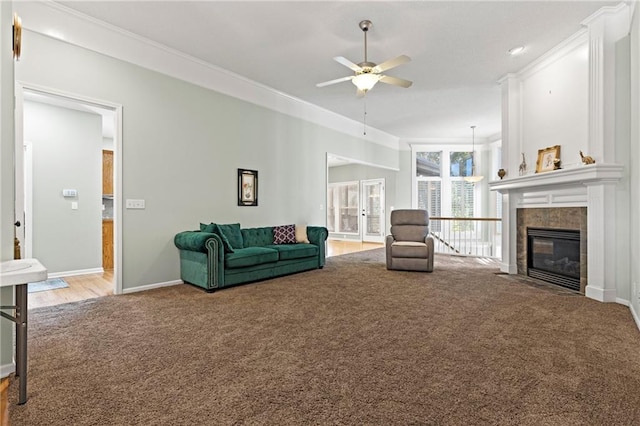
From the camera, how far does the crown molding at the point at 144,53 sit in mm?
3342

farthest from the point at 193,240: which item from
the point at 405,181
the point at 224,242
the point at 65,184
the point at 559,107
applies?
the point at 405,181

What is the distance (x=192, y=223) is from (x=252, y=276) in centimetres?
120

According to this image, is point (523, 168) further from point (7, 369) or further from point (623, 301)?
point (7, 369)

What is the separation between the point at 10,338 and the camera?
1.94 meters

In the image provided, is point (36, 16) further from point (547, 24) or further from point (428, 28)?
point (547, 24)

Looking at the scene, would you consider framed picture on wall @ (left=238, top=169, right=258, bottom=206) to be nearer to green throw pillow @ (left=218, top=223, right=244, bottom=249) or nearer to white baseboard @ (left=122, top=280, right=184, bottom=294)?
green throw pillow @ (left=218, top=223, right=244, bottom=249)

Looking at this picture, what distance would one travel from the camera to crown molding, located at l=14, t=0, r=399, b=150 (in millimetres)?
3342

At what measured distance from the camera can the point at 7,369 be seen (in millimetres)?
1899

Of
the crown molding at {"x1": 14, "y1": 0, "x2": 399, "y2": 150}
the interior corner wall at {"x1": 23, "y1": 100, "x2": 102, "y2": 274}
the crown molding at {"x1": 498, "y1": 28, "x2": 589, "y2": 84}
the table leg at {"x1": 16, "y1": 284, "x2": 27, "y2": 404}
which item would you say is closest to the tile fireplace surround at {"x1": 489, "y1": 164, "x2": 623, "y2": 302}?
the crown molding at {"x1": 498, "y1": 28, "x2": 589, "y2": 84}

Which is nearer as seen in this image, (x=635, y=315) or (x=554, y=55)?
(x=635, y=315)

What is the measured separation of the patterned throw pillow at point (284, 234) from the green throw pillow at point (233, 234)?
0.74m

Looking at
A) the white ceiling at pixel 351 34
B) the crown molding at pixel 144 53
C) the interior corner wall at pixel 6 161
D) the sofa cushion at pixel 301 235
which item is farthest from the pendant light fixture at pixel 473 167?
the interior corner wall at pixel 6 161

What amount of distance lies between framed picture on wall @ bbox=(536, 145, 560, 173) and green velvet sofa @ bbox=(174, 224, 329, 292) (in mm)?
3610

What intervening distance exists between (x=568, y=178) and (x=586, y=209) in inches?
17.8
